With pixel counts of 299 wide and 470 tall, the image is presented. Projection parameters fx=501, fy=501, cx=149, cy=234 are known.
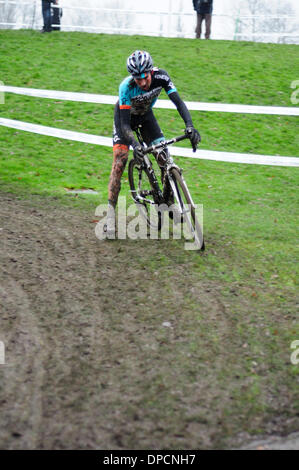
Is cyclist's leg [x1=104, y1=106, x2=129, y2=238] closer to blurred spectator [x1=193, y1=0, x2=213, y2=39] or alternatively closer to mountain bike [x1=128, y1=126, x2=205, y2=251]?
mountain bike [x1=128, y1=126, x2=205, y2=251]

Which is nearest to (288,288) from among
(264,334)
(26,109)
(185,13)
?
(264,334)

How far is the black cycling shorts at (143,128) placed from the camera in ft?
22.2

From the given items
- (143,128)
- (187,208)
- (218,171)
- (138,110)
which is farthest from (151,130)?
(218,171)

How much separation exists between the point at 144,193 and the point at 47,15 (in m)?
16.2

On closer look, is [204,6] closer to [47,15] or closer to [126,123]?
[47,15]

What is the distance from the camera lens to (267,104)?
1444cm

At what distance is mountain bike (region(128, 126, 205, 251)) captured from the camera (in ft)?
20.1

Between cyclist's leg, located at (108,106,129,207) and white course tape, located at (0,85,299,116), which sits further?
white course tape, located at (0,85,299,116)

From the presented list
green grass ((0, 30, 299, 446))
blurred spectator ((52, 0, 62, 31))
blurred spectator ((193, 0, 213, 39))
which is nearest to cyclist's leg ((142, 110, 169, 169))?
green grass ((0, 30, 299, 446))

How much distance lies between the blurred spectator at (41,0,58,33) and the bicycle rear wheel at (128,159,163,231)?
1494 centimetres

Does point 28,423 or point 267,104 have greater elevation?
point 267,104

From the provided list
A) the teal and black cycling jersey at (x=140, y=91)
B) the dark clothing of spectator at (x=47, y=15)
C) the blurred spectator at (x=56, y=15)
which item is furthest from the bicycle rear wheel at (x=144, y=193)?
the blurred spectator at (x=56, y=15)

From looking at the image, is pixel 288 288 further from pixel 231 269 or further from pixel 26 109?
pixel 26 109

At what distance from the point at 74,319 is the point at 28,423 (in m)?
1.50
